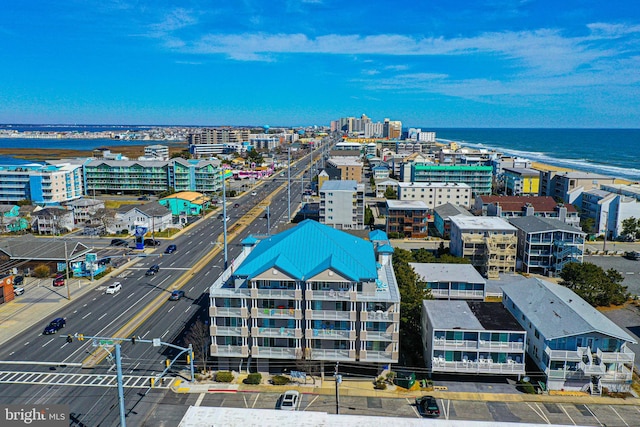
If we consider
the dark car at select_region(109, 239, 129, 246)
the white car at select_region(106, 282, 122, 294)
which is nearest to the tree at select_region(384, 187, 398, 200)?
the dark car at select_region(109, 239, 129, 246)

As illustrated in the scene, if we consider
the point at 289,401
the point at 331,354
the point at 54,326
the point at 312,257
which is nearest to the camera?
the point at 289,401

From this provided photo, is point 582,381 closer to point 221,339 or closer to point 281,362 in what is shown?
point 281,362

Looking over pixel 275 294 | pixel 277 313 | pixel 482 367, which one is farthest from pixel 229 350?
pixel 482 367

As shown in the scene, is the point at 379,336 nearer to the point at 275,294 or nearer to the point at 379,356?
the point at 379,356

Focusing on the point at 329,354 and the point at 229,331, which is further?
the point at 229,331

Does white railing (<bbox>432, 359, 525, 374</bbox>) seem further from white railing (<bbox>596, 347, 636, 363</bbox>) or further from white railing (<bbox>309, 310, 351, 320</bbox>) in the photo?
white railing (<bbox>309, 310, 351, 320</bbox>)

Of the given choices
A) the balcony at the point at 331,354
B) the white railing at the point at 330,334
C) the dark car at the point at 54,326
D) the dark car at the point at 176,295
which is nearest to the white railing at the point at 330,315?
the white railing at the point at 330,334

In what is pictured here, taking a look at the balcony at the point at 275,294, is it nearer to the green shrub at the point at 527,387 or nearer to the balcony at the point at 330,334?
the balcony at the point at 330,334

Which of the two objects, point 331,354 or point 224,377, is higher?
point 331,354
